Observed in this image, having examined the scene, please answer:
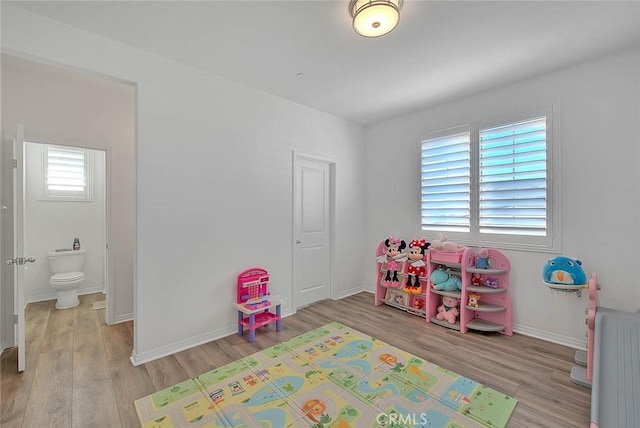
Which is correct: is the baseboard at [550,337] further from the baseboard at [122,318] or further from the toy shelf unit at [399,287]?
the baseboard at [122,318]

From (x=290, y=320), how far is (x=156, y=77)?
9.79 ft

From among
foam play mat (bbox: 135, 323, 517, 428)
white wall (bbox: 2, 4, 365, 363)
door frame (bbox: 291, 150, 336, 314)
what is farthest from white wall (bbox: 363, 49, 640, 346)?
white wall (bbox: 2, 4, 365, 363)

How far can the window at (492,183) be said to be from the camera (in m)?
2.84

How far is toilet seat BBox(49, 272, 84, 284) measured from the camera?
3660 millimetres

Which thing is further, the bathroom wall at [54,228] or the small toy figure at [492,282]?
the bathroom wall at [54,228]

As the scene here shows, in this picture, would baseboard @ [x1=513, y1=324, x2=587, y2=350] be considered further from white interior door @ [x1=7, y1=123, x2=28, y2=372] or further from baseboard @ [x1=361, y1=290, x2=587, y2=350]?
white interior door @ [x1=7, y1=123, x2=28, y2=372]

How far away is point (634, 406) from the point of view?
1485mm

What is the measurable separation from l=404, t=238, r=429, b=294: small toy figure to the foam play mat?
1109 mm

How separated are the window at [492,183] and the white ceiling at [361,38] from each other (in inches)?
23.7

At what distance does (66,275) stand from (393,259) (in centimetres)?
460

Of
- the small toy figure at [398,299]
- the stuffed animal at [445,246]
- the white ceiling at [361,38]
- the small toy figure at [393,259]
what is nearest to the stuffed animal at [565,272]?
the stuffed animal at [445,246]

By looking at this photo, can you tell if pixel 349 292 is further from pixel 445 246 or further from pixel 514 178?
pixel 514 178

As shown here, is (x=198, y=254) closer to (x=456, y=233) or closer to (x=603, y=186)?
(x=456, y=233)

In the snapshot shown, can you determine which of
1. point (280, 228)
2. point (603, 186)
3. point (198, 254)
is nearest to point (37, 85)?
point (198, 254)
